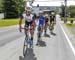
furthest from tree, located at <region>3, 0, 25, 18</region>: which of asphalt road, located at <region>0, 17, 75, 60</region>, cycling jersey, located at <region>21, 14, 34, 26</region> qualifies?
cycling jersey, located at <region>21, 14, 34, 26</region>

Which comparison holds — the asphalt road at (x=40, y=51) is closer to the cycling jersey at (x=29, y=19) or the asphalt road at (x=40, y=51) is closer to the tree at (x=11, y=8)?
the cycling jersey at (x=29, y=19)

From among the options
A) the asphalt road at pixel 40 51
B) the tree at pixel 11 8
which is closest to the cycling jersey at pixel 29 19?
the asphalt road at pixel 40 51

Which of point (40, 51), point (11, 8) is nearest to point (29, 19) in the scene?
point (40, 51)

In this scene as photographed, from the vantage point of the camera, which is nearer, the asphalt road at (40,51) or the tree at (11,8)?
the asphalt road at (40,51)

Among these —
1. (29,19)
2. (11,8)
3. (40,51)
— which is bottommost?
(40,51)

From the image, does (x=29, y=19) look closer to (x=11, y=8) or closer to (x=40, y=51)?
(x=40, y=51)

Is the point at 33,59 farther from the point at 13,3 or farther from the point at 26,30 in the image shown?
the point at 13,3

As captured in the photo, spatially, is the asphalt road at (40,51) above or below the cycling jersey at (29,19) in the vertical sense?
below

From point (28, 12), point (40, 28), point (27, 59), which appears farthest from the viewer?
point (40, 28)

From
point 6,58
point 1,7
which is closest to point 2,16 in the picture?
point 1,7

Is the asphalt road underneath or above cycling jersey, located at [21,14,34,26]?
underneath

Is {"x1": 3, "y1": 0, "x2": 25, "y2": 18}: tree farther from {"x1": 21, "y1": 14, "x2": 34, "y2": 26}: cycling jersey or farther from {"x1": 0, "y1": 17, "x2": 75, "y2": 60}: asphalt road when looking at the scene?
{"x1": 21, "y1": 14, "x2": 34, "y2": 26}: cycling jersey

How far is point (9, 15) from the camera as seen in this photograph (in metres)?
94.2

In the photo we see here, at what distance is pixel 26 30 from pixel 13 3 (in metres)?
81.1
